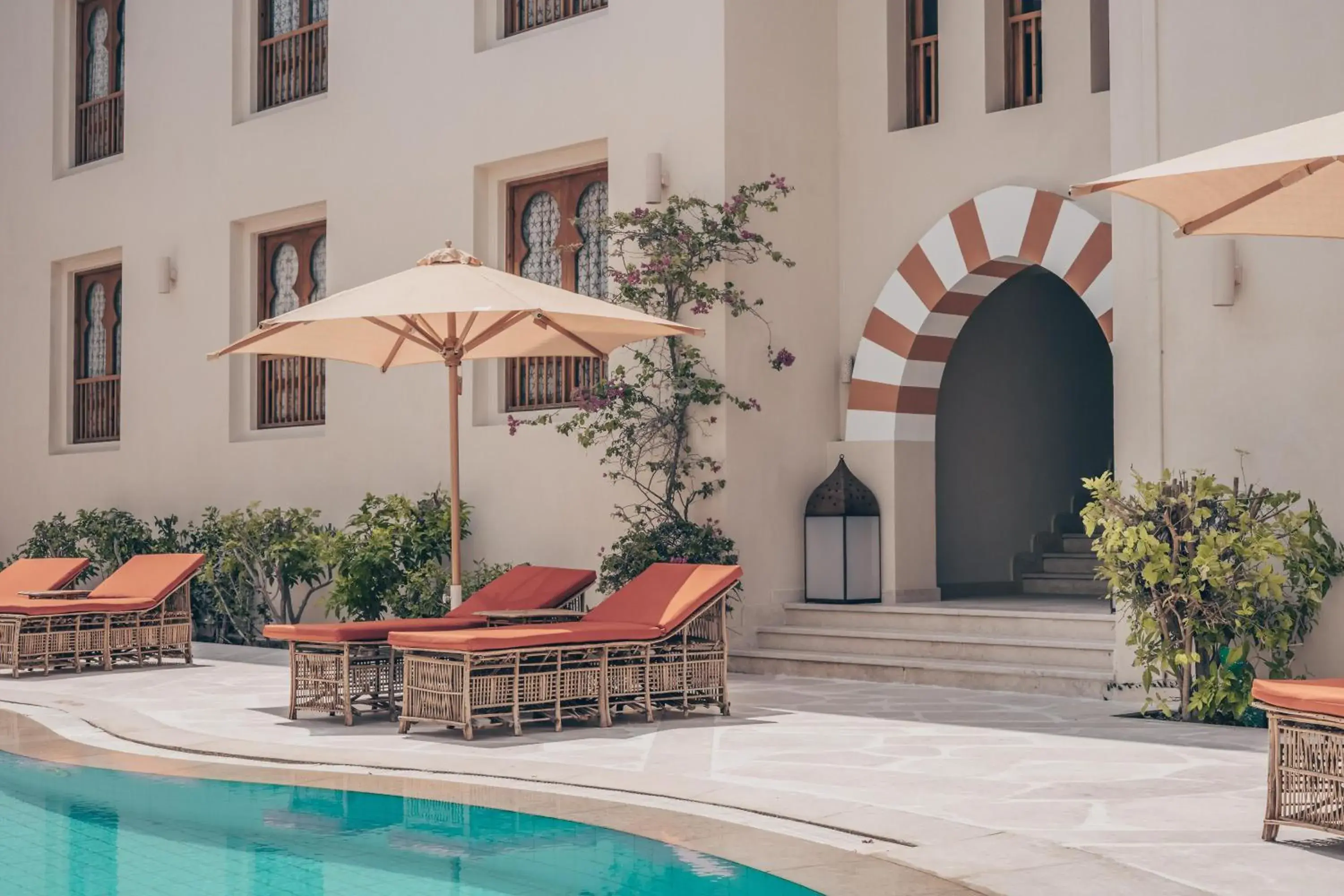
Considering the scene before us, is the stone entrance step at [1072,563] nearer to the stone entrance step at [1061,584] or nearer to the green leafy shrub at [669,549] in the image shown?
the stone entrance step at [1061,584]

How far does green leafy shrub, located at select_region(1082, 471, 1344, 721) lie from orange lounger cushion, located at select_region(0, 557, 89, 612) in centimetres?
861

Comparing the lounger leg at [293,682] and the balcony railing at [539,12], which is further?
the balcony railing at [539,12]

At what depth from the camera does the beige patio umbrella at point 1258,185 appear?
18.0 feet

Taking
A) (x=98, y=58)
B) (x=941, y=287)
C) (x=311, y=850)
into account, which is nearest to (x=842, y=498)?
(x=941, y=287)

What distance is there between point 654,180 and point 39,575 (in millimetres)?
6181

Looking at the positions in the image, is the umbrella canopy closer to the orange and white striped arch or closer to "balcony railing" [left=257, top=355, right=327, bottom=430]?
the orange and white striped arch

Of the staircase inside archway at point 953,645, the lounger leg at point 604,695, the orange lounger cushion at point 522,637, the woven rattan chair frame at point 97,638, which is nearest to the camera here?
the orange lounger cushion at point 522,637

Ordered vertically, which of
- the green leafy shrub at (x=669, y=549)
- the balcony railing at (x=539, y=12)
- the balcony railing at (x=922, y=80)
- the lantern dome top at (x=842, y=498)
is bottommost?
the green leafy shrub at (x=669, y=549)

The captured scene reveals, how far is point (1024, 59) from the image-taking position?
40.0 feet

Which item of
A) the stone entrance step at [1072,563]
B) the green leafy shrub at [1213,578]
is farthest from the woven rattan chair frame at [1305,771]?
the stone entrance step at [1072,563]

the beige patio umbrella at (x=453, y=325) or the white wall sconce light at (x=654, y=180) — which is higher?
the white wall sconce light at (x=654, y=180)

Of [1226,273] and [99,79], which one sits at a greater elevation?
[99,79]

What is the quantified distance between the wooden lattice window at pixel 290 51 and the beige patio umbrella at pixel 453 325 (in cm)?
585

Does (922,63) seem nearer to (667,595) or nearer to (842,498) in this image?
(842,498)
